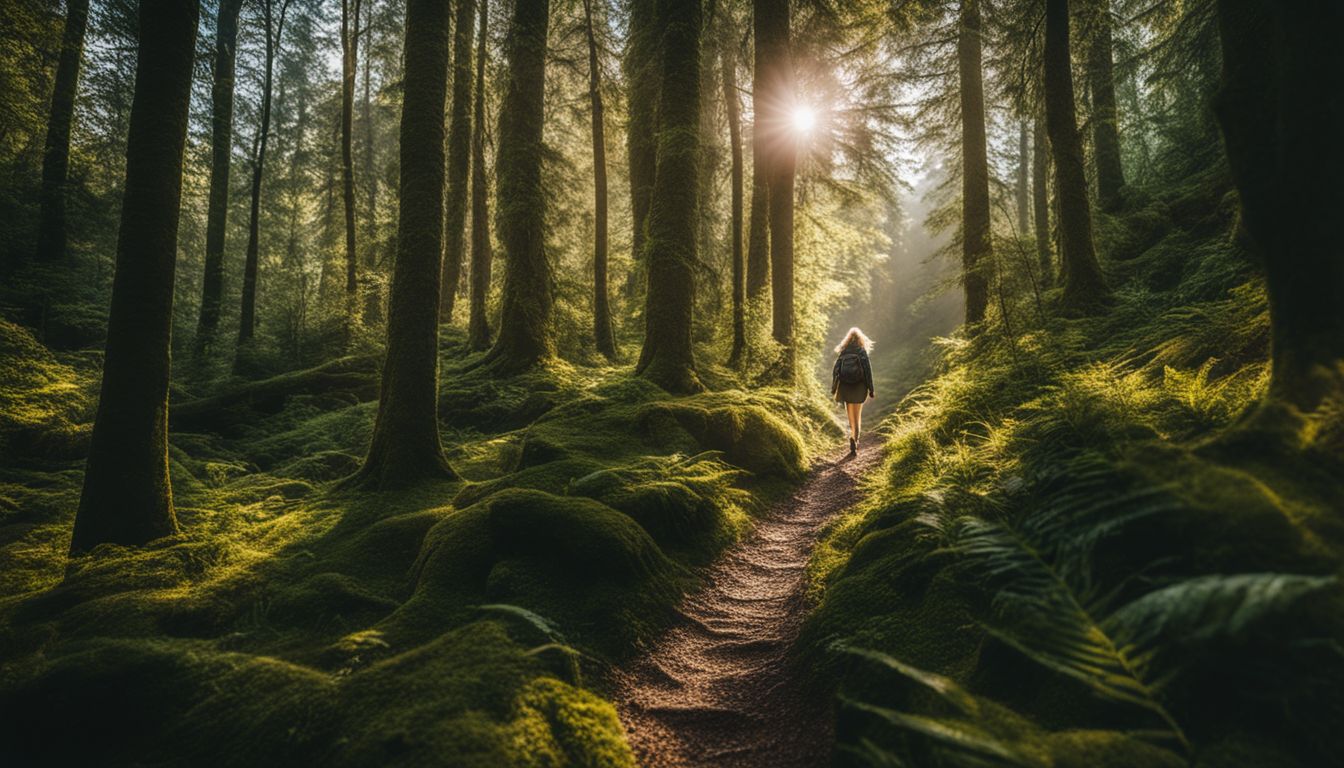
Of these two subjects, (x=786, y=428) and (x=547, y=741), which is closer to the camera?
(x=547, y=741)

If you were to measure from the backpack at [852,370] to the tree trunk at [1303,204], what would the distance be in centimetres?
782

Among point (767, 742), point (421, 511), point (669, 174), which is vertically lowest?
point (767, 742)

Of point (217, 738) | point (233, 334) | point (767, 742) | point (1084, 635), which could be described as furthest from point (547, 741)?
point (233, 334)

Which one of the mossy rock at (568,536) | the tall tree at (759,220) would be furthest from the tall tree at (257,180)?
the mossy rock at (568,536)

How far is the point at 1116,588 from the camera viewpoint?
4.92 feet

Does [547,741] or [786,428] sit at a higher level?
[786,428]

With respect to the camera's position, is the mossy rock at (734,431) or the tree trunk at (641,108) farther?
the tree trunk at (641,108)

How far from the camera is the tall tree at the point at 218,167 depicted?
58.3 ft

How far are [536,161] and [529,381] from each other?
4.89 meters

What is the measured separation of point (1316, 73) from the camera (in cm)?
210

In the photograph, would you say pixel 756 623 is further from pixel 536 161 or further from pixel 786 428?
pixel 536 161

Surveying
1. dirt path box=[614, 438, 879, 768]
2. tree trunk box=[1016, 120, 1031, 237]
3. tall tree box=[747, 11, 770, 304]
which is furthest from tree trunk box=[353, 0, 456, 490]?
tree trunk box=[1016, 120, 1031, 237]

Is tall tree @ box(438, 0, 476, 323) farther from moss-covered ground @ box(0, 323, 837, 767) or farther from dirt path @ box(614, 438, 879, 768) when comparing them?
dirt path @ box(614, 438, 879, 768)

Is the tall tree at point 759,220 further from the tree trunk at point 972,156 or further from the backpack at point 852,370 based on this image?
the tree trunk at point 972,156
